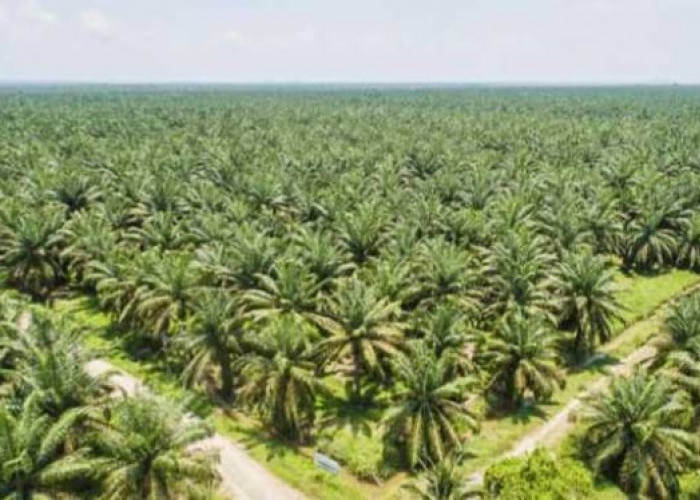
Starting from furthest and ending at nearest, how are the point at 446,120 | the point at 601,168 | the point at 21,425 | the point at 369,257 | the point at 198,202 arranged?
the point at 446,120 → the point at 601,168 → the point at 198,202 → the point at 369,257 → the point at 21,425

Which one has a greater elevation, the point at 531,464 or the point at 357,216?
the point at 357,216

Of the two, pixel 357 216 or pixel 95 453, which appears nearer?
pixel 95 453

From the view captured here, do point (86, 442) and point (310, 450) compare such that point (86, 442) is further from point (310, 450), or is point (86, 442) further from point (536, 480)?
point (536, 480)

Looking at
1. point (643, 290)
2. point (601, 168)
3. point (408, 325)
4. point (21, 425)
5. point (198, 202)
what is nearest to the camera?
point (21, 425)

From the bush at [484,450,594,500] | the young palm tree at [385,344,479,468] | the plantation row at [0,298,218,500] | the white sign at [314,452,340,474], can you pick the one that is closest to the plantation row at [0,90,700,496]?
the young palm tree at [385,344,479,468]

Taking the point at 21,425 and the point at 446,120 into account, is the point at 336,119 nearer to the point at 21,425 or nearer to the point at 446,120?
the point at 446,120

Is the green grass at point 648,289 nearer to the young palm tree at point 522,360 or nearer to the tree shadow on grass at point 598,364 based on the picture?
the tree shadow on grass at point 598,364

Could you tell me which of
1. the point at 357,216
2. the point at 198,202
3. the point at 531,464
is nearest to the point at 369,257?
the point at 357,216
